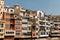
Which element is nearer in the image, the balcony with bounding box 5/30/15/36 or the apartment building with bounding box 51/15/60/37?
the balcony with bounding box 5/30/15/36

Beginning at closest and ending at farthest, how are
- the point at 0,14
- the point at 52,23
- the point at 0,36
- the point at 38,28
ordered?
the point at 0,36 → the point at 0,14 → the point at 38,28 → the point at 52,23

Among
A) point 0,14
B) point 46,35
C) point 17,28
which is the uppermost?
point 0,14

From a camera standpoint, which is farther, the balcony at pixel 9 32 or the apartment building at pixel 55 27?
the apartment building at pixel 55 27

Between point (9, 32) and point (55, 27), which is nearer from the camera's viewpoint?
point (9, 32)

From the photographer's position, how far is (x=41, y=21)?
6191 centimetres

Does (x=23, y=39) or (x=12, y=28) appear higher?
(x=12, y=28)

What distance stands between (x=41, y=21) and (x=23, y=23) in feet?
34.0

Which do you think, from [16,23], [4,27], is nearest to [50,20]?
[16,23]

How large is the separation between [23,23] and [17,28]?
10.5ft

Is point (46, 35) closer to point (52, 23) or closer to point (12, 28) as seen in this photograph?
point (52, 23)

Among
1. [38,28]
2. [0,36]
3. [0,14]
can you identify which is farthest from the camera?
[38,28]

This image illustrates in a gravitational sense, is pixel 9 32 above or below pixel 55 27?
above

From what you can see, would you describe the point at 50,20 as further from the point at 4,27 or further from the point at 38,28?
the point at 4,27

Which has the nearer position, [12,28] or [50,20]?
[12,28]
